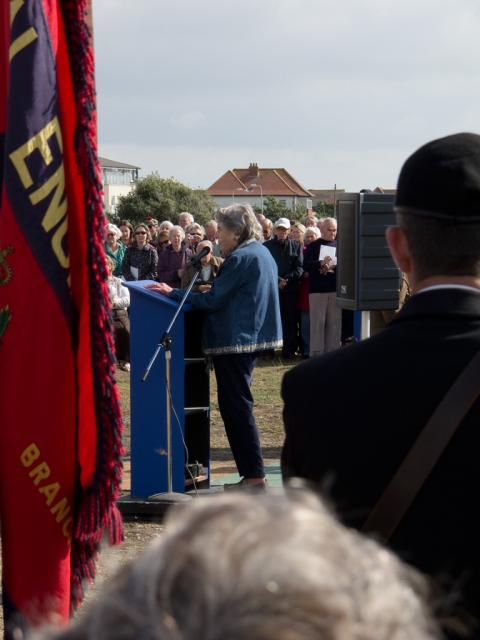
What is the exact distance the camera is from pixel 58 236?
3.26 metres

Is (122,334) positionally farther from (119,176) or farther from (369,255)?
(119,176)

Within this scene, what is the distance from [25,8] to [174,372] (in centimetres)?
378

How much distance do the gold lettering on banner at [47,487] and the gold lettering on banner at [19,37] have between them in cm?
121

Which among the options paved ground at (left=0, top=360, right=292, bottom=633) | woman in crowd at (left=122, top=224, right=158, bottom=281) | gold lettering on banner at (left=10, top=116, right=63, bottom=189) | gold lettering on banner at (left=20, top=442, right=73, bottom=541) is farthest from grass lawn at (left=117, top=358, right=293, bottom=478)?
gold lettering on banner at (left=10, top=116, right=63, bottom=189)

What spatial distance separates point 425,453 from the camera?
1.60 meters

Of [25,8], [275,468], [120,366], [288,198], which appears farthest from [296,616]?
[288,198]

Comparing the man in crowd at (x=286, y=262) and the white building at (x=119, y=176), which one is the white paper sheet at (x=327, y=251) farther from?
the white building at (x=119, y=176)

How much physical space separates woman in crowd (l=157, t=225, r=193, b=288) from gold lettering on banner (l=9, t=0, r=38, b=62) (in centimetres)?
992

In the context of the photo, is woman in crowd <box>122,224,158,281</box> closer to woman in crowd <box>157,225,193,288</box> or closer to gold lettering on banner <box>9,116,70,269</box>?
woman in crowd <box>157,225,193,288</box>

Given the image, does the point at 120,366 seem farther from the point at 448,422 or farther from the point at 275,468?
the point at 448,422

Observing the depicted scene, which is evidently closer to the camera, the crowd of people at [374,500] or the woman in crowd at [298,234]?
the crowd of people at [374,500]

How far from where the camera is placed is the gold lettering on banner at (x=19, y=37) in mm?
3154

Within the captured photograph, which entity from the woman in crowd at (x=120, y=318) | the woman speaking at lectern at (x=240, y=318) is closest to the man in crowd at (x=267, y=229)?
the woman in crowd at (x=120, y=318)

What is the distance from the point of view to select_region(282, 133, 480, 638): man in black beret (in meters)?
1.60
